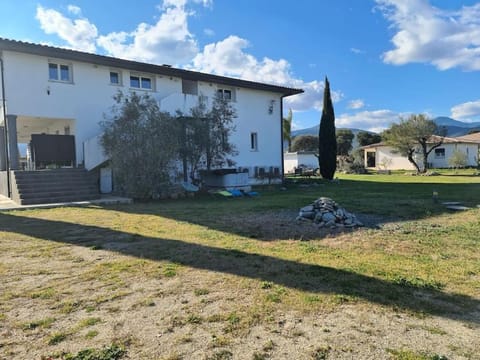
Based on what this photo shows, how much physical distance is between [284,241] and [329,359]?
364cm

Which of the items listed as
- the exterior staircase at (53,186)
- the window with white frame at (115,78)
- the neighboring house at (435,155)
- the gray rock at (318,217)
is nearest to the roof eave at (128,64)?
the window with white frame at (115,78)

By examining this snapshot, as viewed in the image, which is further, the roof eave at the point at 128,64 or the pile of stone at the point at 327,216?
the roof eave at the point at 128,64

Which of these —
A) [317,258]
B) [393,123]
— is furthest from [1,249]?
[393,123]

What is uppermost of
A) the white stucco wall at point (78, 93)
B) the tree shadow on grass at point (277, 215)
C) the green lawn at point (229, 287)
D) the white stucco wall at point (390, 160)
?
the white stucco wall at point (78, 93)

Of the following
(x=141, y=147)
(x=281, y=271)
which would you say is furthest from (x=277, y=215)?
(x=141, y=147)

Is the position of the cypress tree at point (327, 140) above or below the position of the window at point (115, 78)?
below

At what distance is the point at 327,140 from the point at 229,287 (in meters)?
21.2

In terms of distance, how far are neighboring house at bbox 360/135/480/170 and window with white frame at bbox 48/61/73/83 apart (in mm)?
31040

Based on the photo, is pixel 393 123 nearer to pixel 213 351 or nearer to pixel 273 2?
pixel 273 2

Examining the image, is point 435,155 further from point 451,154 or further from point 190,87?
point 190,87

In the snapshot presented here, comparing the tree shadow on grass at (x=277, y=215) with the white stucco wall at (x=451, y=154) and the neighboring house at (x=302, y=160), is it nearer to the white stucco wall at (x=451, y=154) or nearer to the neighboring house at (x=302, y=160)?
the neighboring house at (x=302, y=160)

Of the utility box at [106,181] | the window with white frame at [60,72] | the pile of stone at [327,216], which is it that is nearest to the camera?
the pile of stone at [327,216]

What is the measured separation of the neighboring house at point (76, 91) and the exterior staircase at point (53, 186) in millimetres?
1082

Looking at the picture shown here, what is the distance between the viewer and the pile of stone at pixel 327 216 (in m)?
7.27
